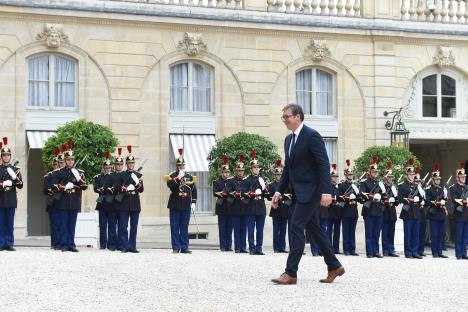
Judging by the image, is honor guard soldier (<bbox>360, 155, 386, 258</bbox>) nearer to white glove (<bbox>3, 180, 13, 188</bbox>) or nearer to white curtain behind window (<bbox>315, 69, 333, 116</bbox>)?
white glove (<bbox>3, 180, 13, 188</bbox>)

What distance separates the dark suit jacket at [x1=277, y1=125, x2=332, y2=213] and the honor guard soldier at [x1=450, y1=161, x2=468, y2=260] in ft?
34.4

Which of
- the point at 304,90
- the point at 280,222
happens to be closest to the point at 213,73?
the point at 304,90

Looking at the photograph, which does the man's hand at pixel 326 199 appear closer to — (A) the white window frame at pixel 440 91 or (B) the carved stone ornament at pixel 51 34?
(B) the carved stone ornament at pixel 51 34

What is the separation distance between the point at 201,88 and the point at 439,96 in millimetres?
7093

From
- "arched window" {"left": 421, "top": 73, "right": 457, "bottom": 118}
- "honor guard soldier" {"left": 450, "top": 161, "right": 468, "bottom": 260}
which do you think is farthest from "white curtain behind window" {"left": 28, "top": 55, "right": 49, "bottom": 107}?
"arched window" {"left": 421, "top": 73, "right": 457, "bottom": 118}

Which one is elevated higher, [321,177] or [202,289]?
[321,177]

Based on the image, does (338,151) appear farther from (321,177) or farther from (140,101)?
(321,177)

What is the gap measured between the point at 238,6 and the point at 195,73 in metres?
2.09

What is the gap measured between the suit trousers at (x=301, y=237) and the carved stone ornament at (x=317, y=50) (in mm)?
16332

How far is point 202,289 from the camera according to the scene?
1213cm

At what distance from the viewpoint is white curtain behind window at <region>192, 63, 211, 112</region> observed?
91.8ft

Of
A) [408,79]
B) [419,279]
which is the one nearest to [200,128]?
[408,79]

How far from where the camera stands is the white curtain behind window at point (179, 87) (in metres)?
27.7

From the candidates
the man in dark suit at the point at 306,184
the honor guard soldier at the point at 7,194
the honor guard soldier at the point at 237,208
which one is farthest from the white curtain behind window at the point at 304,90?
the man in dark suit at the point at 306,184
